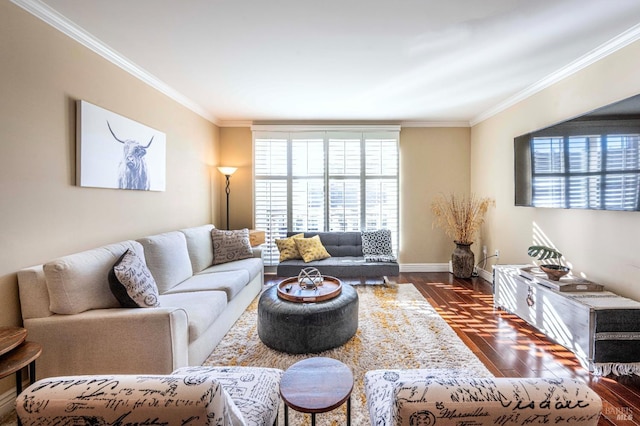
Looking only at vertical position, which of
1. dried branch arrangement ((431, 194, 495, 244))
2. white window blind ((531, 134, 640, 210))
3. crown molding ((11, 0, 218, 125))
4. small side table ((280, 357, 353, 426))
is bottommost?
small side table ((280, 357, 353, 426))

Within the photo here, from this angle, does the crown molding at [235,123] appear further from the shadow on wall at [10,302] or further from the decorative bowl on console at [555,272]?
the decorative bowl on console at [555,272]

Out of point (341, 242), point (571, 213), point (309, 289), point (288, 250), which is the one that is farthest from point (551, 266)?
point (288, 250)

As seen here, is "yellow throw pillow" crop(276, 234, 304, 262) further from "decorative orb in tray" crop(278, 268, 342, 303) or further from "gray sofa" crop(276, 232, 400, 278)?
"decorative orb in tray" crop(278, 268, 342, 303)

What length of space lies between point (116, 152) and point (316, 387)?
2728 millimetres

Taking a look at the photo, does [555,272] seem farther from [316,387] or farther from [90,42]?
[90,42]

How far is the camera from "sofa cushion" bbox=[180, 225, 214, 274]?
3.41 meters

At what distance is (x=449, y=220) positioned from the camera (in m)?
4.93

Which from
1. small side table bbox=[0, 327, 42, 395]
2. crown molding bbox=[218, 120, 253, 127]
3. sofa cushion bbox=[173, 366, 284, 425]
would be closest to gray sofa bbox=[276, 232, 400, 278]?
sofa cushion bbox=[173, 366, 284, 425]

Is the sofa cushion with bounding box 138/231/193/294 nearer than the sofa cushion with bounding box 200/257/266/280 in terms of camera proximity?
Yes

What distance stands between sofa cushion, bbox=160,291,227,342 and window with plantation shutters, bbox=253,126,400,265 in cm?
251

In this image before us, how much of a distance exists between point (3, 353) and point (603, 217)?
14.4 feet

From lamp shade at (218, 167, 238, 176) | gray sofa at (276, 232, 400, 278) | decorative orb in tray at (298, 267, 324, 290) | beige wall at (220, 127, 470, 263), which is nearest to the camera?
decorative orb in tray at (298, 267, 324, 290)

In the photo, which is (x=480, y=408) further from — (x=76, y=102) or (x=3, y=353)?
(x=76, y=102)

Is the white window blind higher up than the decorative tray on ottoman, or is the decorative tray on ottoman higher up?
the white window blind
